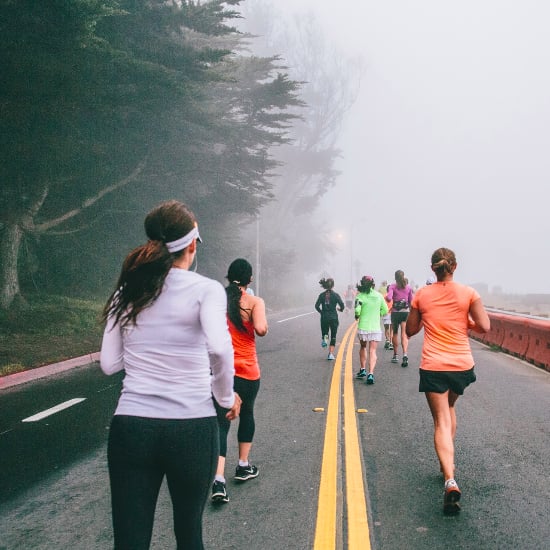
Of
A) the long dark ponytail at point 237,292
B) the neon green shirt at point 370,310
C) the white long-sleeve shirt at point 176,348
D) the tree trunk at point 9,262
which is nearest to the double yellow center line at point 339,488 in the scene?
the long dark ponytail at point 237,292

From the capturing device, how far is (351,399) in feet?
26.2

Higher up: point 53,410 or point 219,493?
point 219,493

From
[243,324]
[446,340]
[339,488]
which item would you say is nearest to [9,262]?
[243,324]

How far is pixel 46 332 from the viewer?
48.7ft

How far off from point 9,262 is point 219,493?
14.3 meters

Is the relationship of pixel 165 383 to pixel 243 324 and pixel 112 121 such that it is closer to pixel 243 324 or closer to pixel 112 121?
pixel 243 324

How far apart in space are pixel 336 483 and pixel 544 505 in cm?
161

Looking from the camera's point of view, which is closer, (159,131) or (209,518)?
(209,518)

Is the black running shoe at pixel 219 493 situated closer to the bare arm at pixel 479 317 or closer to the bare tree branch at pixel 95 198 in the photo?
the bare arm at pixel 479 317

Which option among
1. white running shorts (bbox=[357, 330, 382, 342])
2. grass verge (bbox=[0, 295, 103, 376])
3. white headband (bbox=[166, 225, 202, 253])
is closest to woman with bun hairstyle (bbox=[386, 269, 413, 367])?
white running shorts (bbox=[357, 330, 382, 342])

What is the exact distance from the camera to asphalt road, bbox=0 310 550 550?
3709mm

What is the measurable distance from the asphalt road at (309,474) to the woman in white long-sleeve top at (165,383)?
1683 millimetres

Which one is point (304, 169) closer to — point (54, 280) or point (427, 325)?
point (54, 280)

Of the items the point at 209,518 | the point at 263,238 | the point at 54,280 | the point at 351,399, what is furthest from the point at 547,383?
the point at 263,238
